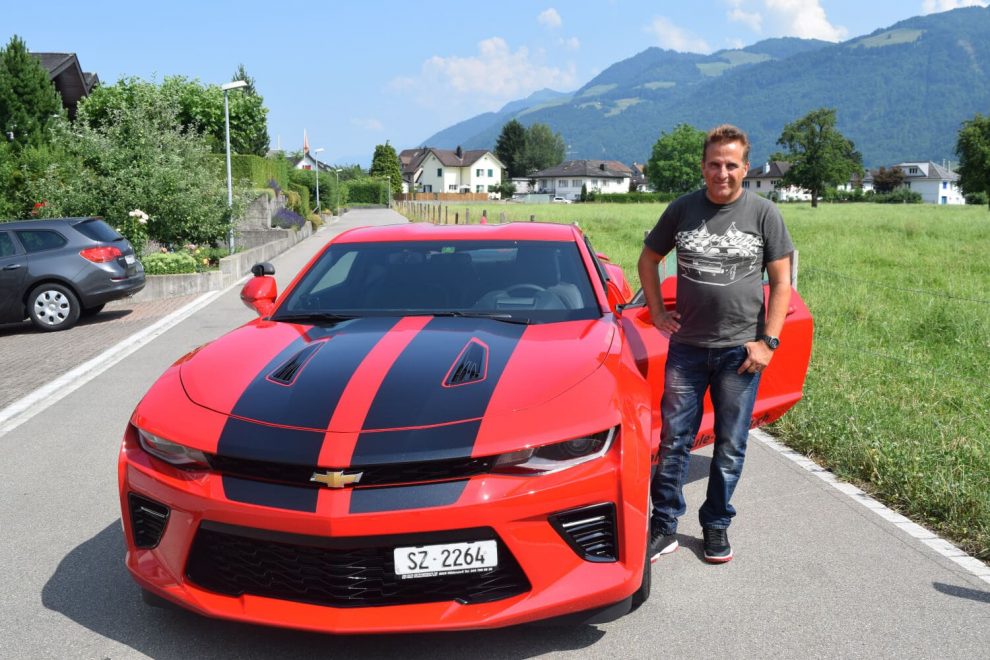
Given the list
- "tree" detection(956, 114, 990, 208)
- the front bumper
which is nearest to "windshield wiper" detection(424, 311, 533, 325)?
the front bumper

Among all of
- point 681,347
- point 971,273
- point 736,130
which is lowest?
point 971,273

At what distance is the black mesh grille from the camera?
3.17 meters

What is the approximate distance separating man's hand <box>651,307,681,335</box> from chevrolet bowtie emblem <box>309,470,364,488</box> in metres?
1.76

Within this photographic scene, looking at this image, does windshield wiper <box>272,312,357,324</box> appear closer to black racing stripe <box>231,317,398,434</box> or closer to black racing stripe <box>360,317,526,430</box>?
black racing stripe <box>231,317,398,434</box>

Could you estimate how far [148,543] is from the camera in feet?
10.6

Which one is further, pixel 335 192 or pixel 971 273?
pixel 335 192

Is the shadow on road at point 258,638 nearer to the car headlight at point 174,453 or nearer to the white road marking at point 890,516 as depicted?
the car headlight at point 174,453

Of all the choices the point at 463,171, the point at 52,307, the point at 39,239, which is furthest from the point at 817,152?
the point at 52,307

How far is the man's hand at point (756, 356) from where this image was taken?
12.6ft

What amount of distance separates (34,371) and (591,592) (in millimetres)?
8123

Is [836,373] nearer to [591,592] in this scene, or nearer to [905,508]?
[905,508]

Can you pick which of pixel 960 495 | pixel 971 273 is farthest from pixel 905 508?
pixel 971 273

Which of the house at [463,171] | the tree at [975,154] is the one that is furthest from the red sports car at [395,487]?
the house at [463,171]

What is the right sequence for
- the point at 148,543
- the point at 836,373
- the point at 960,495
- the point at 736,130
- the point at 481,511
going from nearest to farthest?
the point at 481,511, the point at 148,543, the point at 736,130, the point at 960,495, the point at 836,373
